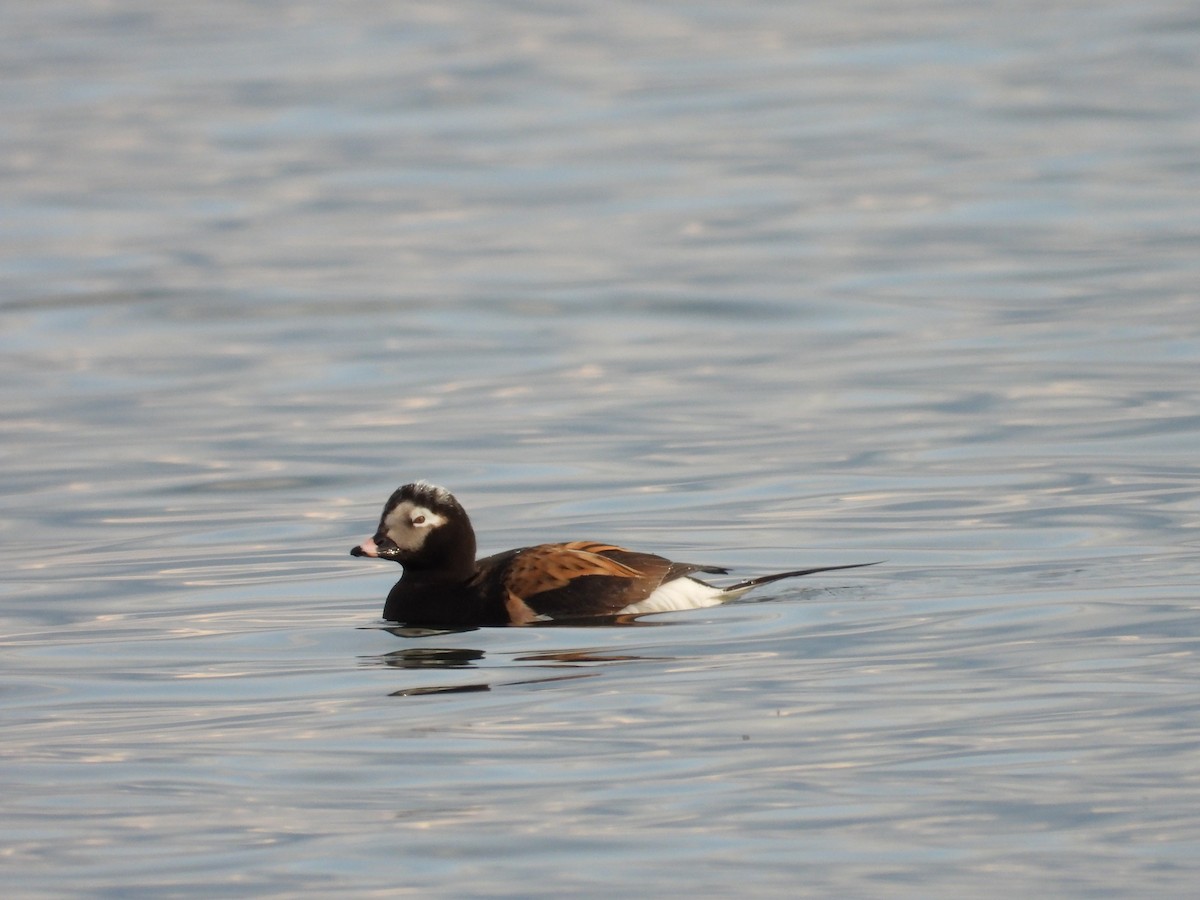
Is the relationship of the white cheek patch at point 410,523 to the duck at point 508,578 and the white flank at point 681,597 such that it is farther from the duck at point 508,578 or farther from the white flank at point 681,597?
the white flank at point 681,597

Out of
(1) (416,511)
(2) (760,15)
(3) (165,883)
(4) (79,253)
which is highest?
(2) (760,15)

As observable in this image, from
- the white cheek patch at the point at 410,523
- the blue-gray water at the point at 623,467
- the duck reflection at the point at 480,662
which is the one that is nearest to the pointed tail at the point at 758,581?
the blue-gray water at the point at 623,467

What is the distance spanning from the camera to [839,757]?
7883mm

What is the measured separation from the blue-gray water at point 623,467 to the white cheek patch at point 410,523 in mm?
528

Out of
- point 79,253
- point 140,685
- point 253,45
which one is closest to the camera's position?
point 140,685

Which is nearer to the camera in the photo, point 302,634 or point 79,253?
point 302,634

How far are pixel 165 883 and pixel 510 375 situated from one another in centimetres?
1232

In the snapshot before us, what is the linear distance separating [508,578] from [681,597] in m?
0.76

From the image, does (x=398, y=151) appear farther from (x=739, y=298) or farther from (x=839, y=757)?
(x=839, y=757)

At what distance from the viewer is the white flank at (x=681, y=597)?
10.3m

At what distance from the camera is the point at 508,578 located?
10352mm

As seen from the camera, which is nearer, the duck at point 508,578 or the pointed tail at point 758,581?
the duck at point 508,578

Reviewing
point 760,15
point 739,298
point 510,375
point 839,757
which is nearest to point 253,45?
point 760,15

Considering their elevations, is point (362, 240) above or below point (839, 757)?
above
